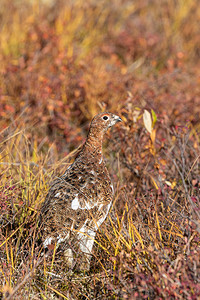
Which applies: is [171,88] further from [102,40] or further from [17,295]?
[17,295]

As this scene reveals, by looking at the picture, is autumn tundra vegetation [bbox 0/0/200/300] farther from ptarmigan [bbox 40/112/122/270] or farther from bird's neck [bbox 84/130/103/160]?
bird's neck [bbox 84/130/103/160]

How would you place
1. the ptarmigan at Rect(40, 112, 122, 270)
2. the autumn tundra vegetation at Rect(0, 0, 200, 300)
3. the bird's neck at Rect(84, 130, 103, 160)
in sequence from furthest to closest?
the bird's neck at Rect(84, 130, 103, 160), the ptarmigan at Rect(40, 112, 122, 270), the autumn tundra vegetation at Rect(0, 0, 200, 300)

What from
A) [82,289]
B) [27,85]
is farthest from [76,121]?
[82,289]

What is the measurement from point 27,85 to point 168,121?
7.20 ft

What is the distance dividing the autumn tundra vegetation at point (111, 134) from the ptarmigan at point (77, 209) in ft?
0.27

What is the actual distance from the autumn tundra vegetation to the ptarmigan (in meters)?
0.08

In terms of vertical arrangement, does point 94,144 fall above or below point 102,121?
below

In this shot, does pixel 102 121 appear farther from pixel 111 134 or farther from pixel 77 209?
pixel 77 209

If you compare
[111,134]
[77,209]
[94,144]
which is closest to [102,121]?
[94,144]

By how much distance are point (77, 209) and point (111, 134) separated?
5.19 ft

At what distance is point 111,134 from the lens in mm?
4441

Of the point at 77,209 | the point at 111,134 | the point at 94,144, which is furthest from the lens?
the point at 111,134

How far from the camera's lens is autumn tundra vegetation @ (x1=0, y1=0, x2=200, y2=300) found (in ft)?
8.37

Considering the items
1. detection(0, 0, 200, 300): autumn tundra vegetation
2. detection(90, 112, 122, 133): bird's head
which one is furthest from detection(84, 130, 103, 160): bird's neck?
detection(0, 0, 200, 300): autumn tundra vegetation
